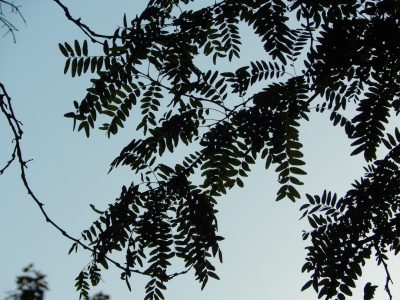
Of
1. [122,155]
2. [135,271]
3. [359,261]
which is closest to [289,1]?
[122,155]

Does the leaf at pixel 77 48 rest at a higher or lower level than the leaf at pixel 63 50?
lower

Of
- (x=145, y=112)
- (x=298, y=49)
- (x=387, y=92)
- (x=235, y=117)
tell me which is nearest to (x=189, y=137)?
(x=235, y=117)

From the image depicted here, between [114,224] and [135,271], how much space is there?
0.28m

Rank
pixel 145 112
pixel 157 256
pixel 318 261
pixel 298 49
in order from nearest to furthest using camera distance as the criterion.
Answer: pixel 318 261, pixel 157 256, pixel 298 49, pixel 145 112

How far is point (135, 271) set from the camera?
2.08m

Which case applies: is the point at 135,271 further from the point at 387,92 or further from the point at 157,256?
the point at 387,92

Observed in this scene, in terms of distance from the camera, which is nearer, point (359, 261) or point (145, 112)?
point (359, 261)

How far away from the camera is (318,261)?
6.71ft

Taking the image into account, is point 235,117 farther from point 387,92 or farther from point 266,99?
point 387,92

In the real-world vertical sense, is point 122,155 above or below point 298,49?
below

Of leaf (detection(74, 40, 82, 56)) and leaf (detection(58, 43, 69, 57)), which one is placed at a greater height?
leaf (detection(58, 43, 69, 57))

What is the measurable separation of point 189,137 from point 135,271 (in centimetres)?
73

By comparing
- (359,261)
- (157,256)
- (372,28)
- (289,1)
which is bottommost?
(359,261)

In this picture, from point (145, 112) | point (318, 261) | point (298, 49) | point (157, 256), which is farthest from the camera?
point (145, 112)
